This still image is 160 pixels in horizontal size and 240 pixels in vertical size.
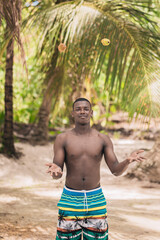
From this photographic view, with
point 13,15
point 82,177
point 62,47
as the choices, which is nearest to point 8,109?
point 62,47

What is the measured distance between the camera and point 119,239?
4.05m

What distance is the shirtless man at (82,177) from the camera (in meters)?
2.56

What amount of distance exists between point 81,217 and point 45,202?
11.9ft

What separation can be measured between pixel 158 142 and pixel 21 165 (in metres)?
3.41

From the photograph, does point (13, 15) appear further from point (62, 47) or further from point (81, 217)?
point (81, 217)

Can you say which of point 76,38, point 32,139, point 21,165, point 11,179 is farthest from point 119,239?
point 32,139

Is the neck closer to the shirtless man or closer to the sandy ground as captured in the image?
the shirtless man

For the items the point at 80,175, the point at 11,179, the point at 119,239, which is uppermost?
the point at 80,175

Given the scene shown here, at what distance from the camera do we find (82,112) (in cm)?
267

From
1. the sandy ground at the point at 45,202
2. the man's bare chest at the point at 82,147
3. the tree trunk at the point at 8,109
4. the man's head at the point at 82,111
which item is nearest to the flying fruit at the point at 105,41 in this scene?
the sandy ground at the point at 45,202

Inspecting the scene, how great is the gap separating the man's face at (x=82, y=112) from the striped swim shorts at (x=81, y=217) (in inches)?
20.5

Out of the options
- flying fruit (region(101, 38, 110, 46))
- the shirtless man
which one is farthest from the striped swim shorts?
flying fruit (region(101, 38, 110, 46))

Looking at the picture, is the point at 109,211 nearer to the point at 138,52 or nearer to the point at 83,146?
the point at 138,52

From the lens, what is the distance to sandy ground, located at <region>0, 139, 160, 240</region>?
4.32m
